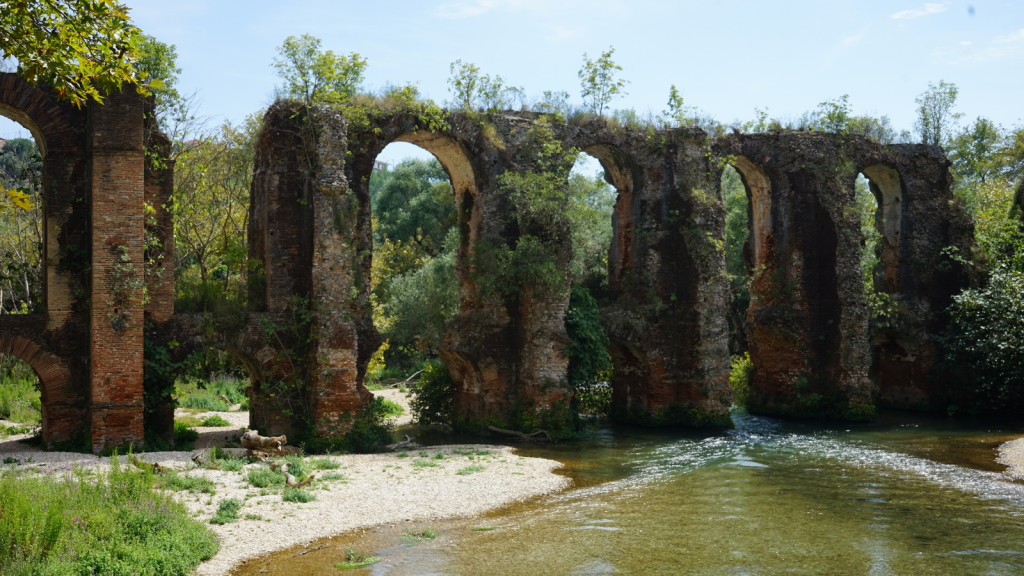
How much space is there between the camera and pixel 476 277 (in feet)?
59.5

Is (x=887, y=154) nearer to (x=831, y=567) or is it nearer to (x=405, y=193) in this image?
(x=831, y=567)

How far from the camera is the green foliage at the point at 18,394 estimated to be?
1764 cm

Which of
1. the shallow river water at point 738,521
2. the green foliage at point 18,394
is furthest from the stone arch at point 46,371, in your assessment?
the shallow river water at point 738,521

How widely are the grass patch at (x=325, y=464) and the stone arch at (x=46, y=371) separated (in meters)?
4.46

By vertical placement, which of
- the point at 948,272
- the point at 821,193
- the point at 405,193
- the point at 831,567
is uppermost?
the point at 405,193

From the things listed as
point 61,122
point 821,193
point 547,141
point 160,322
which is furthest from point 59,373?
point 821,193

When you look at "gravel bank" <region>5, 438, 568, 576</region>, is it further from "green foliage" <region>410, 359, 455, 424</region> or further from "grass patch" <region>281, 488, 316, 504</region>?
"green foliage" <region>410, 359, 455, 424</region>

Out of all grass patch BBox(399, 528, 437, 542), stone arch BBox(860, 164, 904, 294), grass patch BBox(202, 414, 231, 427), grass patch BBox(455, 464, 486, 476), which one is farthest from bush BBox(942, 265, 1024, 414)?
grass patch BBox(202, 414, 231, 427)

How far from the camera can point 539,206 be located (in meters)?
17.6

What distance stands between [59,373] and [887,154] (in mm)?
20966

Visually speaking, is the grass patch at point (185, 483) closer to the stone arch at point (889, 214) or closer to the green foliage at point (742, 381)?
the green foliage at point (742, 381)

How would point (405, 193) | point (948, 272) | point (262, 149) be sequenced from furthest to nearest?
1. point (405, 193)
2. point (948, 272)
3. point (262, 149)

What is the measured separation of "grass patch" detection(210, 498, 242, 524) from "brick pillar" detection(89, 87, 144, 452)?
4.44 metres

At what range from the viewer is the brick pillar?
1402 centimetres
